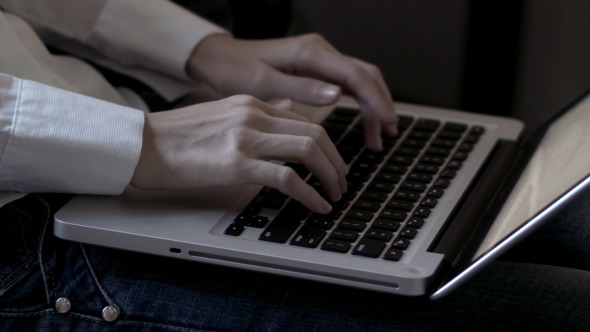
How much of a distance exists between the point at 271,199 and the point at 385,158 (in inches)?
6.9

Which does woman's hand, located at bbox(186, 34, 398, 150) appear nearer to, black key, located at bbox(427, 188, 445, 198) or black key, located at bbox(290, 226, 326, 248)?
black key, located at bbox(427, 188, 445, 198)

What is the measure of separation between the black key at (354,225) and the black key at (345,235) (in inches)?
0.4

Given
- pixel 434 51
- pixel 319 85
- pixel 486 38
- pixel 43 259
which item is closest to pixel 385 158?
pixel 319 85

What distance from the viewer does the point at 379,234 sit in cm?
66

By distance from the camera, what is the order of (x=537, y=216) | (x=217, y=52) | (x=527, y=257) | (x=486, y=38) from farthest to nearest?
1. (x=486, y=38)
2. (x=217, y=52)
3. (x=527, y=257)
4. (x=537, y=216)

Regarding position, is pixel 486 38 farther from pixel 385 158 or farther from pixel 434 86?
pixel 385 158

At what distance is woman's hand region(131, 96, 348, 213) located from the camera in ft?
2.25

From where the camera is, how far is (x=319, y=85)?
89 centimetres

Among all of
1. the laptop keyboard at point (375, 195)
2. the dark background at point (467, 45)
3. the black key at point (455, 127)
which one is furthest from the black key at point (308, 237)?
the dark background at point (467, 45)

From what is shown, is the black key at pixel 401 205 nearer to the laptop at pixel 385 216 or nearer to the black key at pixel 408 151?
the laptop at pixel 385 216

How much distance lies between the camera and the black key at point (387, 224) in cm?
68

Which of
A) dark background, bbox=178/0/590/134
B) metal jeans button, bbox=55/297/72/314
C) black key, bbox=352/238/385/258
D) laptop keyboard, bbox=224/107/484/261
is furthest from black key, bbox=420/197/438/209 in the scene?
dark background, bbox=178/0/590/134

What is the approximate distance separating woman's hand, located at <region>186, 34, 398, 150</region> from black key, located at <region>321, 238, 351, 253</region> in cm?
25

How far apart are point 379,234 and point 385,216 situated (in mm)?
44
